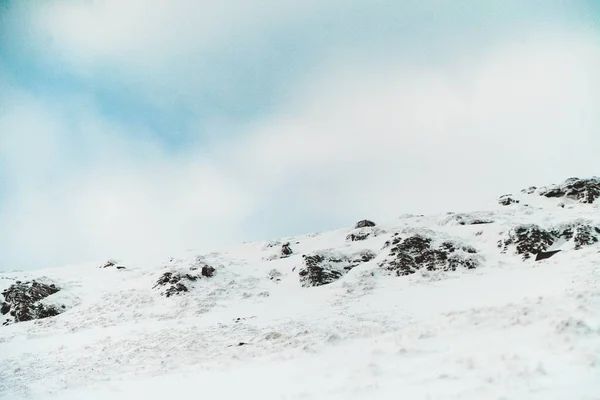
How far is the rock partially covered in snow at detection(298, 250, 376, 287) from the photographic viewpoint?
29.9 metres

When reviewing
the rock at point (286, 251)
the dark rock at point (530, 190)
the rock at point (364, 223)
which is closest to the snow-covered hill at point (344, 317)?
the rock at point (286, 251)

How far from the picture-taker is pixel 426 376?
841 centimetres

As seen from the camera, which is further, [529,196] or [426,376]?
[529,196]

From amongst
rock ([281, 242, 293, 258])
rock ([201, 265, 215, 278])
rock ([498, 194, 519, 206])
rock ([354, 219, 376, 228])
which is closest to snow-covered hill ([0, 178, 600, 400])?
rock ([201, 265, 215, 278])

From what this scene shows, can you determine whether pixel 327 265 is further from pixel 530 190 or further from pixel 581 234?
pixel 530 190

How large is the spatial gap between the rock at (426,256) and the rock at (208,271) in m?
13.5

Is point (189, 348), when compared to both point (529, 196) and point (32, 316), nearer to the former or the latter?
point (32, 316)

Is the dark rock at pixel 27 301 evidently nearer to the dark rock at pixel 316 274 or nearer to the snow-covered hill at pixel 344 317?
the snow-covered hill at pixel 344 317

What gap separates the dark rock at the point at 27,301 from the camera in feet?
97.7

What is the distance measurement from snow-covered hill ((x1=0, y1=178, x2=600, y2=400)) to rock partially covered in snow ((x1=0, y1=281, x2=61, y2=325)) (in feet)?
0.34

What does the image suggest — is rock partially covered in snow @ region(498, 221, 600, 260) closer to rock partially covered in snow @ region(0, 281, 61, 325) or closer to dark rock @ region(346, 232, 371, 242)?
dark rock @ region(346, 232, 371, 242)

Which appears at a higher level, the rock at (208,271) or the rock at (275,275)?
the rock at (208,271)

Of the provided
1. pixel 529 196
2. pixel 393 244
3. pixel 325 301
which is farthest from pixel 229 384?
pixel 529 196

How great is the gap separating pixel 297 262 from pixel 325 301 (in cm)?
1053
